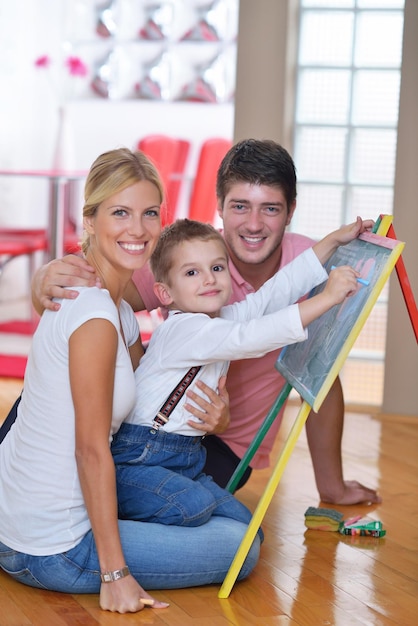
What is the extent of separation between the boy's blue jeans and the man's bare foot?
0.74m

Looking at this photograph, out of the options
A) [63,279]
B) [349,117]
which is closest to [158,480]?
[63,279]

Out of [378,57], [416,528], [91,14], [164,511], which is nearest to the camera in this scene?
[164,511]

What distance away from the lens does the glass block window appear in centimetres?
421

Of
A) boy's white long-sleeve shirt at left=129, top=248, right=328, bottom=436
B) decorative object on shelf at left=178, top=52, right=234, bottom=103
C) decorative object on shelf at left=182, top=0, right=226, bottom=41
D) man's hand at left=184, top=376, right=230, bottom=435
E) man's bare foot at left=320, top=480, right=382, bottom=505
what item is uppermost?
decorative object on shelf at left=182, top=0, right=226, bottom=41

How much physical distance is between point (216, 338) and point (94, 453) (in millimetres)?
358

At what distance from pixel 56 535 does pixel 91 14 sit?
5355mm

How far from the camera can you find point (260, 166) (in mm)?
2637

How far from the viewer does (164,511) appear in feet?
7.18

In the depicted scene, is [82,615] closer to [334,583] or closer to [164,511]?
[164,511]

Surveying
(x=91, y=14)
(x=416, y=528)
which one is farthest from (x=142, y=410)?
(x=91, y=14)

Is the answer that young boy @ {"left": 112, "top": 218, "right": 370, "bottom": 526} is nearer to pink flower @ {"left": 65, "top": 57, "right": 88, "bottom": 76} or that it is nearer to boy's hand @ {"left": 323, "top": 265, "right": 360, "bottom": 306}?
boy's hand @ {"left": 323, "top": 265, "right": 360, "bottom": 306}

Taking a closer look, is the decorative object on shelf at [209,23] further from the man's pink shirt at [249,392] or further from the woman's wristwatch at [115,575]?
the woman's wristwatch at [115,575]

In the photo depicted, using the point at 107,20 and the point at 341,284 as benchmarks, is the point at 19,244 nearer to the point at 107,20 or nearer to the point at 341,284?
the point at 107,20

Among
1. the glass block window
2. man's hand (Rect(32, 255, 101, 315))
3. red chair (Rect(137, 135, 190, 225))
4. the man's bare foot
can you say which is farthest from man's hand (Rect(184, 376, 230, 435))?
red chair (Rect(137, 135, 190, 225))
